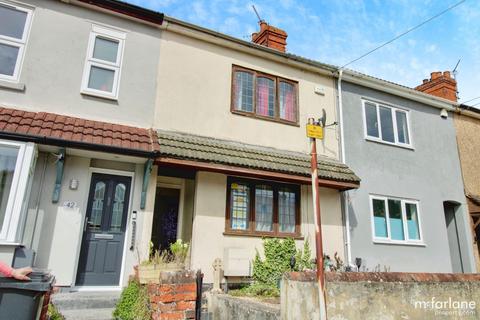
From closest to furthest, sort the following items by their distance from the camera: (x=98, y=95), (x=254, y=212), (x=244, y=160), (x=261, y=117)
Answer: (x=98, y=95)
(x=244, y=160)
(x=254, y=212)
(x=261, y=117)

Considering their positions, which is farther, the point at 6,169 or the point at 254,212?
the point at 254,212

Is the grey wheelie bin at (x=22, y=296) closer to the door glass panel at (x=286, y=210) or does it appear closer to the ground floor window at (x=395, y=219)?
the door glass panel at (x=286, y=210)

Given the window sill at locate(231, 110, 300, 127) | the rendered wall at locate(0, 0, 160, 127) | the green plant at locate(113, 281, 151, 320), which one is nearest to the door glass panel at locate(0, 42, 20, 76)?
the rendered wall at locate(0, 0, 160, 127)

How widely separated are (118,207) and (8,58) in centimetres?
418

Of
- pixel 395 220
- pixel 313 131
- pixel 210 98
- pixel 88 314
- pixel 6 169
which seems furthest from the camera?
pixel 395 220

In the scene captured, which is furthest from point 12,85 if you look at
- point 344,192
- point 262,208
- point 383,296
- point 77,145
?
point 344,192

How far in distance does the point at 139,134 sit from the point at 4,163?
8.81 feet

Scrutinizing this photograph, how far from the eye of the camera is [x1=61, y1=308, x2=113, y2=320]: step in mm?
5757

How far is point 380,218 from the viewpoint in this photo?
35.3ft

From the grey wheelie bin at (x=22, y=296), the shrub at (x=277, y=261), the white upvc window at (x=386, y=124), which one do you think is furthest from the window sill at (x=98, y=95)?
the white upvc window at (x=386, y=124)

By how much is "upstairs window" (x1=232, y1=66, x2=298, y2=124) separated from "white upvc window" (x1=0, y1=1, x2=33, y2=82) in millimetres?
5313

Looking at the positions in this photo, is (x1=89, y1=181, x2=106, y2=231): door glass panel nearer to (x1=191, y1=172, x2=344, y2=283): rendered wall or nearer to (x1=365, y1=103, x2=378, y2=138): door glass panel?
(x1=191, y1=172, x2=344, y2=283): rendered wall

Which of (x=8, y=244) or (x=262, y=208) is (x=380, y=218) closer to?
(x=262, y=208)

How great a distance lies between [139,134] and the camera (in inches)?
305
